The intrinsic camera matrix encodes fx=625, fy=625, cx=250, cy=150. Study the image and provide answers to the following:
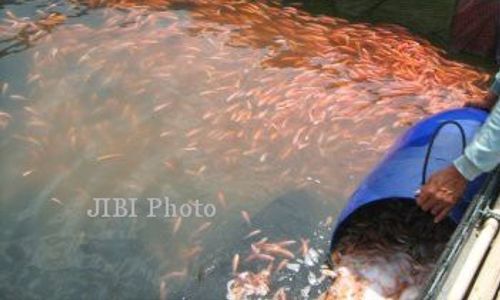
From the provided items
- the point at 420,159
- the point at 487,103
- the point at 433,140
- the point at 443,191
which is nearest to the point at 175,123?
the point at 420,159

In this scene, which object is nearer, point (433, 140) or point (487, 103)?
point (433, 140)

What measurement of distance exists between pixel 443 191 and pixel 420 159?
87cm

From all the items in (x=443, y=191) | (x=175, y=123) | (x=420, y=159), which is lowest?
(x=175, y=123)

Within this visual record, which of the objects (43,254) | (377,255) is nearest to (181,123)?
(43,254)

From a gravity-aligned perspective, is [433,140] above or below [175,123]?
above

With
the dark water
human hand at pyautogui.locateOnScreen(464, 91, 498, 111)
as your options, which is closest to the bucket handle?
human hand at pyautogui.locateOnScreen(464, 91, 498, 111)

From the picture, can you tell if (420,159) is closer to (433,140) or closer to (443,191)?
(433,140)

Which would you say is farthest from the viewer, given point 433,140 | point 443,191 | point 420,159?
point 420,159

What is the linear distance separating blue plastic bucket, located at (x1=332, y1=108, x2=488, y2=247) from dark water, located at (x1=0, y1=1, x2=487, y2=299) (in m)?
1.15

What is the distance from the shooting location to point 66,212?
19.4 feet

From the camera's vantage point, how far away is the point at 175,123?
7.02 metres

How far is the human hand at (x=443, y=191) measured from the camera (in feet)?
13.2

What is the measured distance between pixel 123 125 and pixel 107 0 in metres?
2.98

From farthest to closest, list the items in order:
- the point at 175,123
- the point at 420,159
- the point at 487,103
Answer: the point at 175,123, the point at 487,103, the point at 420,159
